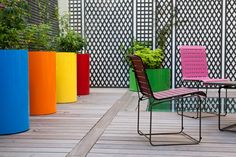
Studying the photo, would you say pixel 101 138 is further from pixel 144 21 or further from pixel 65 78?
pixel 144 21

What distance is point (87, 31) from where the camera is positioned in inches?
342

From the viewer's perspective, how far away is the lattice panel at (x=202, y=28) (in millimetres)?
8359

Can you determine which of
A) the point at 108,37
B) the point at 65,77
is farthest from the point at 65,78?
the point at 108,37

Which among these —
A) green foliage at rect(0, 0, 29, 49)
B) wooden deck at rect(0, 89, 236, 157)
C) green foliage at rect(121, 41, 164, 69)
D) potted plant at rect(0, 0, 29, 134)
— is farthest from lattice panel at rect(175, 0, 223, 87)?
potted plant at rect(0, 0, 29, 134)

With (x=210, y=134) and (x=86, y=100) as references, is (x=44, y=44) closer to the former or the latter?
(x=86, y=100)

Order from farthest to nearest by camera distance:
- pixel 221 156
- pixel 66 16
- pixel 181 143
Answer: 1. pixel 66 16
2. pixel 181 143
3. pixel 221 156

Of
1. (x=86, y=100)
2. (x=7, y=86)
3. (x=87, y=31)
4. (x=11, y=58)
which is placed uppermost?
(x=87, y=31)

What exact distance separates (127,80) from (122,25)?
123 centimetres

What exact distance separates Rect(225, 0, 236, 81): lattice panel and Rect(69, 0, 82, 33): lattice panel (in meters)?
3.23

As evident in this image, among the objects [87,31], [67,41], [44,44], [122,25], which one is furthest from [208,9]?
[44,44]

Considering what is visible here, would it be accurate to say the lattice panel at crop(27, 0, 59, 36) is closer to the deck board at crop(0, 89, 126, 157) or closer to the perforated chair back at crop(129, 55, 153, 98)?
the deck board at crop(0, 89, 126, 157)

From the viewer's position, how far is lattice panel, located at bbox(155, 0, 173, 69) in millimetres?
8406

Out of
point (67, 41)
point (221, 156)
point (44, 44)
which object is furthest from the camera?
point (67, 41)

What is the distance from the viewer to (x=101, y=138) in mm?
3307
